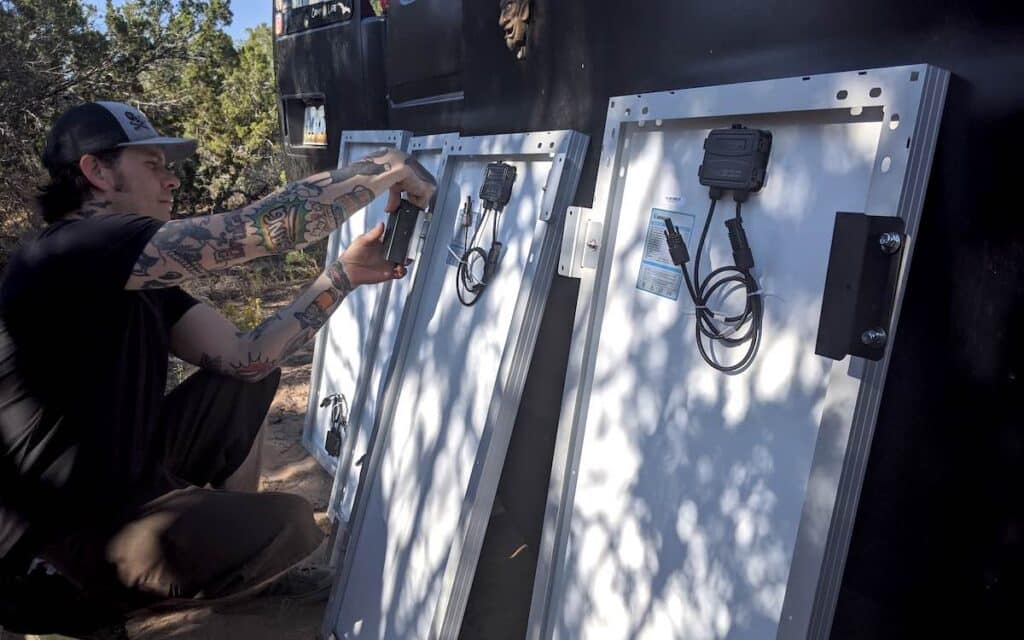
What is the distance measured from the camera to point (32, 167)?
7340 millimetres

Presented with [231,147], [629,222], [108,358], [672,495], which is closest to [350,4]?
[108,358]

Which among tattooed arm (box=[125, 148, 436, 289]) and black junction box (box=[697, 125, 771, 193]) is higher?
black junction box (box=[697, 125, 771, 193])

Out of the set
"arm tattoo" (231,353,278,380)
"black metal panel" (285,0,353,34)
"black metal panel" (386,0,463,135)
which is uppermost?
"black metal panel" (285,0,353,34)

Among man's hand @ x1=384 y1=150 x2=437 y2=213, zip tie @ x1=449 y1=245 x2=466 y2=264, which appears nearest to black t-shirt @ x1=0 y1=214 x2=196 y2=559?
man's hand @ x1=384 y1=150 x2=437 y2=213

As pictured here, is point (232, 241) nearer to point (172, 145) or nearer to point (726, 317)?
point (172, 145)

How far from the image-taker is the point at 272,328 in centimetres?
269

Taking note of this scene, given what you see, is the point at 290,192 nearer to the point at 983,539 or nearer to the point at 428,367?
the point at 428,367

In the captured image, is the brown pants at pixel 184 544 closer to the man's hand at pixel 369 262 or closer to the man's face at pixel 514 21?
the man's hand at pixel 369 262

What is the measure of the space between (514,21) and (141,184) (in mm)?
1265

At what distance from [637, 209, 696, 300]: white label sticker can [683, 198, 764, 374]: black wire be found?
0.06 m

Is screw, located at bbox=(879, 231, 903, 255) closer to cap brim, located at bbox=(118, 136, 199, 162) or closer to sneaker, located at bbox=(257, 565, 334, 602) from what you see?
cap brim, located at bbox=(118, 136, 199, 162)

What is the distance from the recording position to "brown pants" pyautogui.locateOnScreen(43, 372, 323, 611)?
2.28 m

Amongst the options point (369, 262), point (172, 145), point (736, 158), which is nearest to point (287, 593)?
point (369, 262)

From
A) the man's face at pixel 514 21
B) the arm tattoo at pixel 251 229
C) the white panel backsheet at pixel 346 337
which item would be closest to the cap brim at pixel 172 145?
the arm tattoo at pixel 251 229
